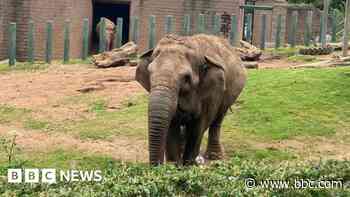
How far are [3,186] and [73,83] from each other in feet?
28.6

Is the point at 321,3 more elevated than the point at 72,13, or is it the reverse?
the point at 321,3

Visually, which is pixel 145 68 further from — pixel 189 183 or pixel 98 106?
pixel 98 106

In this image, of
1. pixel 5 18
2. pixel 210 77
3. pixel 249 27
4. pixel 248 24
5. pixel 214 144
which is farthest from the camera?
pixel 248 24

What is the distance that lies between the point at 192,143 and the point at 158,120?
111 cm

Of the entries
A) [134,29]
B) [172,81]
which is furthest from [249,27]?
[172,81]

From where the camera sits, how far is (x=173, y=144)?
8383 mm

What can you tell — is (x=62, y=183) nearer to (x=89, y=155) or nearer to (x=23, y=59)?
(x=89, y=155)

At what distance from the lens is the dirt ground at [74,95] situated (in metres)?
10.3

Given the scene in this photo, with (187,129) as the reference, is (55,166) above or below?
below

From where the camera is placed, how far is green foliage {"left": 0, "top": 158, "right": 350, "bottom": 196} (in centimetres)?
638

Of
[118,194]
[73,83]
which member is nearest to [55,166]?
[118,194]

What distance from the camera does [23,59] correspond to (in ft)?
75.5

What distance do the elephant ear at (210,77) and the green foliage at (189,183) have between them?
101 cm

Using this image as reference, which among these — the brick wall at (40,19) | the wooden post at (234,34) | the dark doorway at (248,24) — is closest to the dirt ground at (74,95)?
the wooden post at (234,34)
